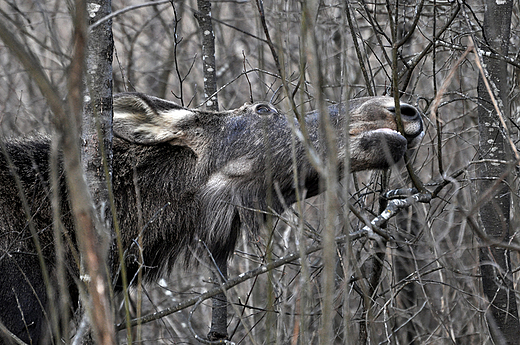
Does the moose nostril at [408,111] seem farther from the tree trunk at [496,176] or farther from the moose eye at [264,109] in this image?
the moose eye at [264,109]

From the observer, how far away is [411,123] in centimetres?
419

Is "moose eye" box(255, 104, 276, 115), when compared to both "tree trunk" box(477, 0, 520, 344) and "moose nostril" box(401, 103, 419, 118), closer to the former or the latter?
"moose nostril" box(401, 103, 419, 118)

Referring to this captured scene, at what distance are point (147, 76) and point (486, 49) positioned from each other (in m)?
7.42

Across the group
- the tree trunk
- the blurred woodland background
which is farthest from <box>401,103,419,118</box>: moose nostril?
the tree trunk

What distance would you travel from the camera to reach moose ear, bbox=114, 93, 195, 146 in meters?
4.78

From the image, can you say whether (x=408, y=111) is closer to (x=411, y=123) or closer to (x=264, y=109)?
(x=411, y=123)

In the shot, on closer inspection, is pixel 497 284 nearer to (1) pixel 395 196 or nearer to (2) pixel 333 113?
(1) pixel 395 196

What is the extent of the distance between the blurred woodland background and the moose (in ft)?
0.80

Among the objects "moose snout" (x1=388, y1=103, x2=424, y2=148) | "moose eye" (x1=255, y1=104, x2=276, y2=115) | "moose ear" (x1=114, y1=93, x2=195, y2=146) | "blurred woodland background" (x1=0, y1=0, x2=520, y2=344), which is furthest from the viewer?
"moose eye" (x1=255, y1=104, x2=276, y2=115)

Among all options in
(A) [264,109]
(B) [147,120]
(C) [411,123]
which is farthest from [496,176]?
(B) [147,120]

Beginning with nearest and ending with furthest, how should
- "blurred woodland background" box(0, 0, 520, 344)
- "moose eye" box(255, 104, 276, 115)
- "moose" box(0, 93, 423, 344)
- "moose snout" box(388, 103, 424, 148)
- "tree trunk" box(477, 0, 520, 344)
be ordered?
1. "blurred woodland background" box(0, 0, 520, 344)
2. "tree trunk" box(477, 0, 520, 344)
3. "moose snout" box(388, 103, 424, 148)
4. "moose" box(0, 93, 423, 344)
5. "moose eye" box(255, 104, 276, 115)

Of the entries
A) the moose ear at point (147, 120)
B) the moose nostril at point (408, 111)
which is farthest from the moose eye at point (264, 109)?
the moose nostril at point (408, 111)

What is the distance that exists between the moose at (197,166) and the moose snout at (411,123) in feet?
0.10

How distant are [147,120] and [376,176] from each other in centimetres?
209
